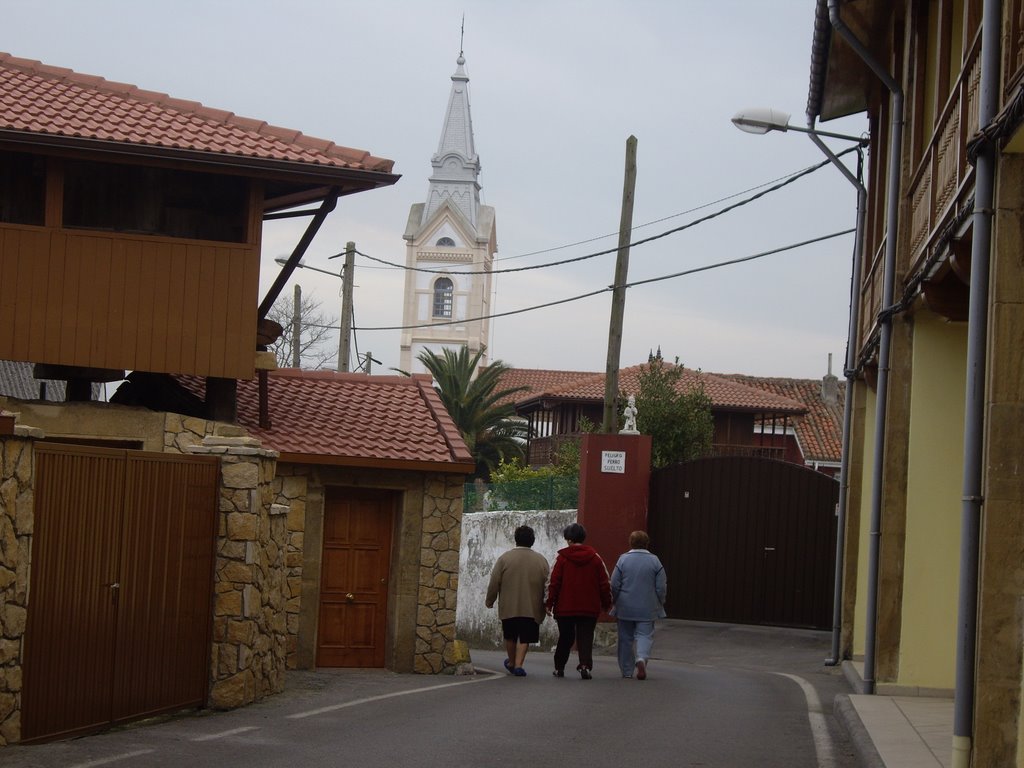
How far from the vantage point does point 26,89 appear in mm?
16297

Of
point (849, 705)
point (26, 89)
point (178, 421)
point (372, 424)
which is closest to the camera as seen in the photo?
point (849, 705)

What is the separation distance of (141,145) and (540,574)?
6384 millimetres

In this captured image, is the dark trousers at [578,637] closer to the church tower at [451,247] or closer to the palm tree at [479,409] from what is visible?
the palm tree at [479,409]

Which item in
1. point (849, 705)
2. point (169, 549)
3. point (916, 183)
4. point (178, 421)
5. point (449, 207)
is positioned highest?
point (449, 207)

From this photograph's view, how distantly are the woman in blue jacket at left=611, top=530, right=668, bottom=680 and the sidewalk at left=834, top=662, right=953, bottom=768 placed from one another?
2.58m

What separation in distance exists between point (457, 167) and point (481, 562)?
237 feet

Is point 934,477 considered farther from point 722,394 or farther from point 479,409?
point 722,394

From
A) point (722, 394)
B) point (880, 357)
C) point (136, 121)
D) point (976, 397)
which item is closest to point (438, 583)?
point (880, 357)

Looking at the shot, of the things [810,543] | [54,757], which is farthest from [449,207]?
[54,757]

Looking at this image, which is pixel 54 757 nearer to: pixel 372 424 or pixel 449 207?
pixel 372 424

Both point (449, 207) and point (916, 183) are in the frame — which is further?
point (449, 207)

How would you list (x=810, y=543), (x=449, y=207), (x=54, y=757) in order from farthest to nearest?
(x=449, y=207) < (x=810, y=543) < (x=54, y=757)

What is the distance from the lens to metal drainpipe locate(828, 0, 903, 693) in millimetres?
12859

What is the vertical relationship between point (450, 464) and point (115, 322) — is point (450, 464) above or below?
below
